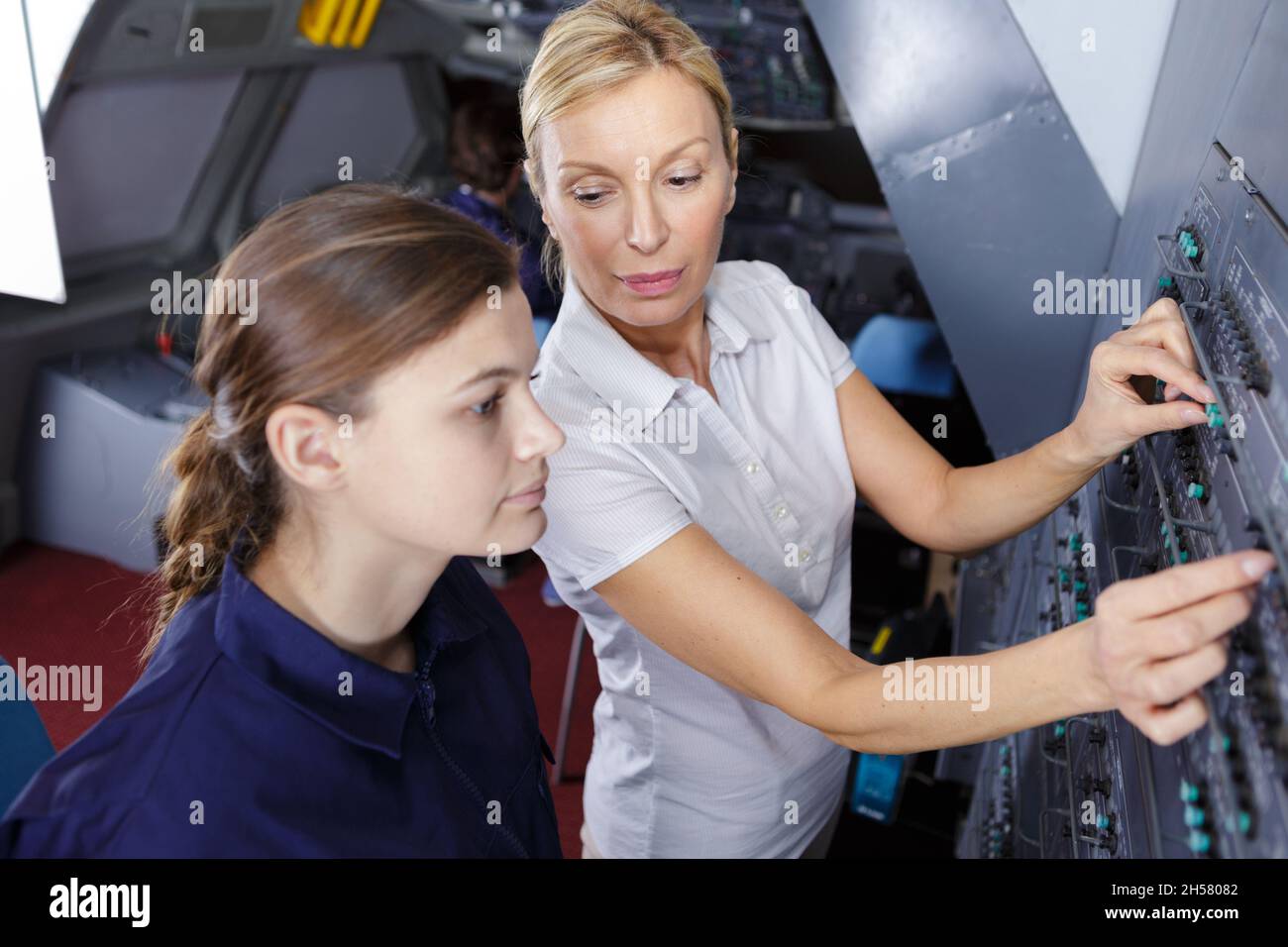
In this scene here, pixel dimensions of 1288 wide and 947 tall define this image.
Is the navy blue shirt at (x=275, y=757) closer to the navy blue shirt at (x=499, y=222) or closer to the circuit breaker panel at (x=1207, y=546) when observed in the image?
the circuit breaker panel at (x=1207, y=546)

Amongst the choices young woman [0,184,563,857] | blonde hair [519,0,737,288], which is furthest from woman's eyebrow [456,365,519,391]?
blonde hair [519,0,737,288]

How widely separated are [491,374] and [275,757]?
420 mm

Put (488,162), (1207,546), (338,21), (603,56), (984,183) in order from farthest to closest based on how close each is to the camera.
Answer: (338,21) → (488,162) → (984,183) → (603,56) → (1207,546)

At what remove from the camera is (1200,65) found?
143 cm

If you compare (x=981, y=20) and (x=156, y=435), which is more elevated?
(x=156, y=435)

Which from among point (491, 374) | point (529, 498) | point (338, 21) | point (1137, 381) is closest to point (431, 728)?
point (529, 498)

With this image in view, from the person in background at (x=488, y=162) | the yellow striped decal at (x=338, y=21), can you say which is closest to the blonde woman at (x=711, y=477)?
the person in background at (x=488, y=162)

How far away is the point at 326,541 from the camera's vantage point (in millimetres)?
1187

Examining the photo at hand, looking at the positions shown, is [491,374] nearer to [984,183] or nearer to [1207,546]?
[1207,546]
